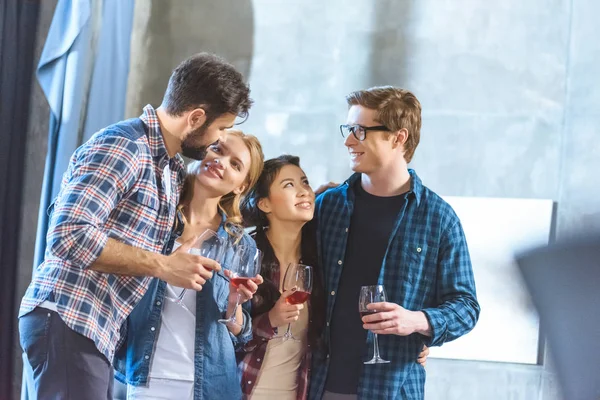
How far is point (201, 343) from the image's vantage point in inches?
89.6

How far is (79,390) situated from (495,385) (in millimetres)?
2297

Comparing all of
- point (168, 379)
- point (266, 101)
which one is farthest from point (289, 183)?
point (266, 101)

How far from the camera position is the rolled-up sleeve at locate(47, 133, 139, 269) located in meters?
1.83

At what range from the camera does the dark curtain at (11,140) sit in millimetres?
3361

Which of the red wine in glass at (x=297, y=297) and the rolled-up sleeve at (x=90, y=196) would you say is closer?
the rolled-up sleeve at (x=90, y=196)

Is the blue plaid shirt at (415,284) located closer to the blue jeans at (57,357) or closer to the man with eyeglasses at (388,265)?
the man with eyeglasses at (388,265)

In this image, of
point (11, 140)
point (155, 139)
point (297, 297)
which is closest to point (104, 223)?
point (155, 139)

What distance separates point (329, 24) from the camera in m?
3.74

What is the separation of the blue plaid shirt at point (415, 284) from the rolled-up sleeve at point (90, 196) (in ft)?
2.79

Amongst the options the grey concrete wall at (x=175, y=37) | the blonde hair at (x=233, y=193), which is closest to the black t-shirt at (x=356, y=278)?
the blonde hair at (x=233, y=193)

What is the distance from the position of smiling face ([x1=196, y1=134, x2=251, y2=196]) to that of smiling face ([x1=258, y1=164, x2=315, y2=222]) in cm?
12

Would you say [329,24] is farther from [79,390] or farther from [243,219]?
[79,390]

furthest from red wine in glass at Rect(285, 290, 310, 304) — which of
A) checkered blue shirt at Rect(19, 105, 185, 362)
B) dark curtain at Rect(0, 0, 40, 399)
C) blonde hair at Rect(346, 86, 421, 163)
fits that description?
dark curtain at Rect(0, 0, 40, 399)

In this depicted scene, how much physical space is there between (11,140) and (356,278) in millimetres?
1878
